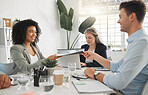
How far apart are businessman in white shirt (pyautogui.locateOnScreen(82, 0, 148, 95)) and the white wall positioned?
7.75 feet

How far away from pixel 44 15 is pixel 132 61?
3.73 m

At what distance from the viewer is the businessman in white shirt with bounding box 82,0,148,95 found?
3.36 ft

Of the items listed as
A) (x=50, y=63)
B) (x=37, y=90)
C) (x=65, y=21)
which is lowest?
(x=37, y=90)

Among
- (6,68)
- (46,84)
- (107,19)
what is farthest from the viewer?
(107,19)

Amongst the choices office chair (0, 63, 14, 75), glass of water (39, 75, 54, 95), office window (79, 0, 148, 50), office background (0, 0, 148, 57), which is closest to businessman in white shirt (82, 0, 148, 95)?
glass of water (39, 75, 54, 95)

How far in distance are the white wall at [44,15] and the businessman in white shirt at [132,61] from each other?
2363mm

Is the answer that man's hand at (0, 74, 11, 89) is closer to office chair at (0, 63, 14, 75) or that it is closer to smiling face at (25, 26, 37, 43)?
office chair at (0, 63, 14, 75)

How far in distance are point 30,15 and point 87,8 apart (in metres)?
2.55

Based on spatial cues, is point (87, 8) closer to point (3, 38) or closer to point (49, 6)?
point (49, 6)

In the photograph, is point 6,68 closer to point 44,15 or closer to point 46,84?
point 46,84

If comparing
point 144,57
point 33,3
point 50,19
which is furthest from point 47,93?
point 50,19

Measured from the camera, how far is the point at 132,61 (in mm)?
1028

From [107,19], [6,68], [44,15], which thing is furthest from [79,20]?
[6,68]

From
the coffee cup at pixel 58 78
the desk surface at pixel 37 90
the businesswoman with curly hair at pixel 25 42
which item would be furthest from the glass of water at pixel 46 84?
the businesswoman with curly hair at pixel 25 42
